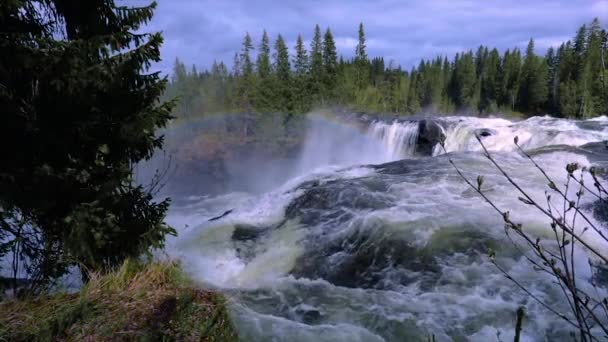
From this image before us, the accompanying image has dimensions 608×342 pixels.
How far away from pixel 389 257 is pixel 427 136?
53.0 feet

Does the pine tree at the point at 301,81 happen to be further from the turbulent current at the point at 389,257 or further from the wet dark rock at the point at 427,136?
the turbulent current at the point at 389,257

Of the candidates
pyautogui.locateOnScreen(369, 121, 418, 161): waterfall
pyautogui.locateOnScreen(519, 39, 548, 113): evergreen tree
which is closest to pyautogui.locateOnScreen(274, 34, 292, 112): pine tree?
pyautogui.locateOnScreen(369, 121, 418, 161): waterfall

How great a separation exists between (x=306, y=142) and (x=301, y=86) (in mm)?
8727

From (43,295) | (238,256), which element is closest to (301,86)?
(238,256)

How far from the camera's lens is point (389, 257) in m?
6.36

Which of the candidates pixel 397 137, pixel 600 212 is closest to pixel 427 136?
pixel 397 137

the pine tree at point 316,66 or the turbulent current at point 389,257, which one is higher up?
the pine tree at point 316,66

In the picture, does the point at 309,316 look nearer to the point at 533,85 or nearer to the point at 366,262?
the point at 366,262

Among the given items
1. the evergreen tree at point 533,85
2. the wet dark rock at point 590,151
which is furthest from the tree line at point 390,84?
the wet dark rock at point 590,151

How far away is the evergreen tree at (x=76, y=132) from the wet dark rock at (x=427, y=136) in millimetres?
18054

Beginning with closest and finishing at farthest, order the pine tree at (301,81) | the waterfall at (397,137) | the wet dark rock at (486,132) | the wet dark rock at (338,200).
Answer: the wet dark rock at (338,200) < the wet dark rock at (486,132) < the waterfall at (397,137) < the pine tree at (301,81)

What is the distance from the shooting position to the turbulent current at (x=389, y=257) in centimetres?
464

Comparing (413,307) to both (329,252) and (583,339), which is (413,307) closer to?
(329,252)

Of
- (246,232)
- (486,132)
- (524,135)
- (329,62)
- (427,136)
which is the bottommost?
(246,232)
